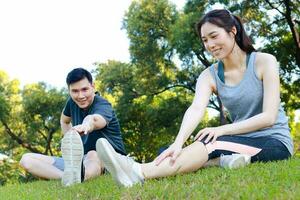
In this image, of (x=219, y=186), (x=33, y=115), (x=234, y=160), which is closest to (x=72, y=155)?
(x=234, y=160)

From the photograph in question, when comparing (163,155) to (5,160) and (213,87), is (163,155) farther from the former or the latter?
(5,160)

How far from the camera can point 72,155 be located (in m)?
3.92

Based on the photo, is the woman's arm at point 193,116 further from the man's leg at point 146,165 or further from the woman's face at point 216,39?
the woman's face at point 216,39

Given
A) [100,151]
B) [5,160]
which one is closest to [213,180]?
[100,151]

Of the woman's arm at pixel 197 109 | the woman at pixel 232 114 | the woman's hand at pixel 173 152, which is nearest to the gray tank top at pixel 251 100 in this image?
the woman at pixel 232 114

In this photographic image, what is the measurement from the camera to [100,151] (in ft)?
10.3

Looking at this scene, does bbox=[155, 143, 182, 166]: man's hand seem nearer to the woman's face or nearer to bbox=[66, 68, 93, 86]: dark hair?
the woman's face

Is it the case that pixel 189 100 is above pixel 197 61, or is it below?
below

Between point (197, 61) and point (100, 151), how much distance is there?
15.4 meters

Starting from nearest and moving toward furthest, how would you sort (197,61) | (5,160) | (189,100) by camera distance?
(5,160) < (197,61) < (189,100)

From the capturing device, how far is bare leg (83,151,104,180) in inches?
182

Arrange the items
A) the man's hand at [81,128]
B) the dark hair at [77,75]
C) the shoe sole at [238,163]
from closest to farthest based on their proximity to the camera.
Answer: the shoe sole at [238,163] < the man's hand at [81,128] < the dark hair at [77,75]

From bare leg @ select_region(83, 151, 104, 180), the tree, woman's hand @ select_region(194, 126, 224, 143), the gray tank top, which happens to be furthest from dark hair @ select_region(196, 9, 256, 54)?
the tree

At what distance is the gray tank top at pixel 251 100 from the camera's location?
3686 mm
